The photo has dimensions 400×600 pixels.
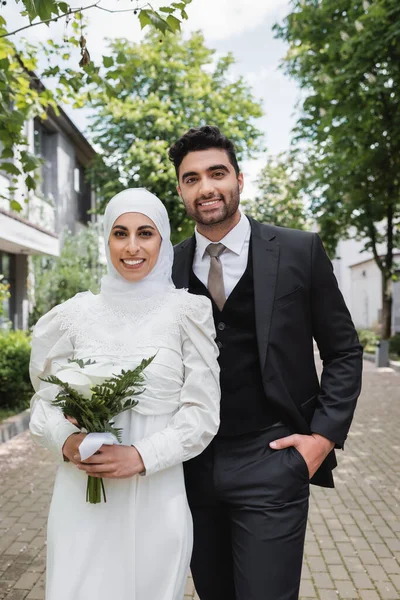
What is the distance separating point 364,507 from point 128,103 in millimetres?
20023

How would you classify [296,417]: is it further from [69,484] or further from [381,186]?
[381,186]

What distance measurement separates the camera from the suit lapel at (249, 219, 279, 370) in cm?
263

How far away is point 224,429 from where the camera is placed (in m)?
2.62

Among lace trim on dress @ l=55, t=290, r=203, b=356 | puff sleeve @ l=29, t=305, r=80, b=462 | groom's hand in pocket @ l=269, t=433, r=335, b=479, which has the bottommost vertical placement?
groom's hand in pocket @ l=269, t=433, r=335, b=479

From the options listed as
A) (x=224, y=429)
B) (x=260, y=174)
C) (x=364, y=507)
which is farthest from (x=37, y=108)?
(x=260, y=174)

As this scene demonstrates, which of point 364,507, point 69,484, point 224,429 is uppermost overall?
point 224,429

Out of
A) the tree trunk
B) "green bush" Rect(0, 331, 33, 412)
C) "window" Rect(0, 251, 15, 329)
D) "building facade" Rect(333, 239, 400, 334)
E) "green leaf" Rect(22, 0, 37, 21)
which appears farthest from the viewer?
"building facade" Rect(333, 239, 400, 334)

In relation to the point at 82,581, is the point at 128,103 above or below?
above

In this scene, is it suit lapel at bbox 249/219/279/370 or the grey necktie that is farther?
the grey necktie

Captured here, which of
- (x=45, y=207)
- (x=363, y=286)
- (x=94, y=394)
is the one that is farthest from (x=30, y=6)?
(x=363, y=286)

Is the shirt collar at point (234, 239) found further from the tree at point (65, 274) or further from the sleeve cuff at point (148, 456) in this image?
the tree at point (65, 274)

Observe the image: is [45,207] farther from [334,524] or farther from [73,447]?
[73,447]

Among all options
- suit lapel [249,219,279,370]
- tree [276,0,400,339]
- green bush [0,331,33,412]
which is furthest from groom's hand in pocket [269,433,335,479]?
green bush [0,331,33,412]

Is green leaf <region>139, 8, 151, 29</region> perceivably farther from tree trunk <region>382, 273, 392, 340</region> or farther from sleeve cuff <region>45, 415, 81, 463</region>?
tree trunk <region>382, 273, 392, 340</region>
